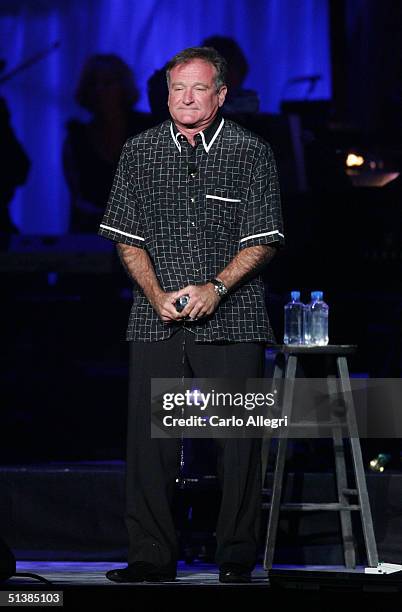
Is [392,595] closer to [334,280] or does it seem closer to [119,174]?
[119,174]

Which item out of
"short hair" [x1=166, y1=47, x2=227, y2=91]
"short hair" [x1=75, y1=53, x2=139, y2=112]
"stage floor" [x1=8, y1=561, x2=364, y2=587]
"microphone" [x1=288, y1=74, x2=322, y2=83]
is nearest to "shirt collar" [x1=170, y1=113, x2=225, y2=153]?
"short hair" [x1=166, y1=47, x2=227, y2=91]

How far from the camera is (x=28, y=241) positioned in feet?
20.9

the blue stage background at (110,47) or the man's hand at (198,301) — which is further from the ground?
the blue stage background at (110,47)

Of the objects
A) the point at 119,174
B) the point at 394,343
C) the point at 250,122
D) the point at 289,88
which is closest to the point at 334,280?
the point at 394,343

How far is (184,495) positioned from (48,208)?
4.37 metres

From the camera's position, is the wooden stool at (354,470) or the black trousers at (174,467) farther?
the wooden stool at (354,470)

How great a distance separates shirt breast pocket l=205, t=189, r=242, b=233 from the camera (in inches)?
151

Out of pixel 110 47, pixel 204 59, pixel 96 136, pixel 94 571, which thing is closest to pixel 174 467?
pixel 94 571

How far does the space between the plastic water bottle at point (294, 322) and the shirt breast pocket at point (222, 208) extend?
0.96 m

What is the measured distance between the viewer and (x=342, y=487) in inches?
179

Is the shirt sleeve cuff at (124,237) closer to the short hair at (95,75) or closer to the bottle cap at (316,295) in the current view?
the bottle cap at (316,295)

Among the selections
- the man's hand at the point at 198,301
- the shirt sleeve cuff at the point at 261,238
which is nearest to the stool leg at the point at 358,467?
the shirt sleeve cuff at the point at 261,238

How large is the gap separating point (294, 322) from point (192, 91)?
51.6 inches

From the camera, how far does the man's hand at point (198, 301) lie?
370cm
